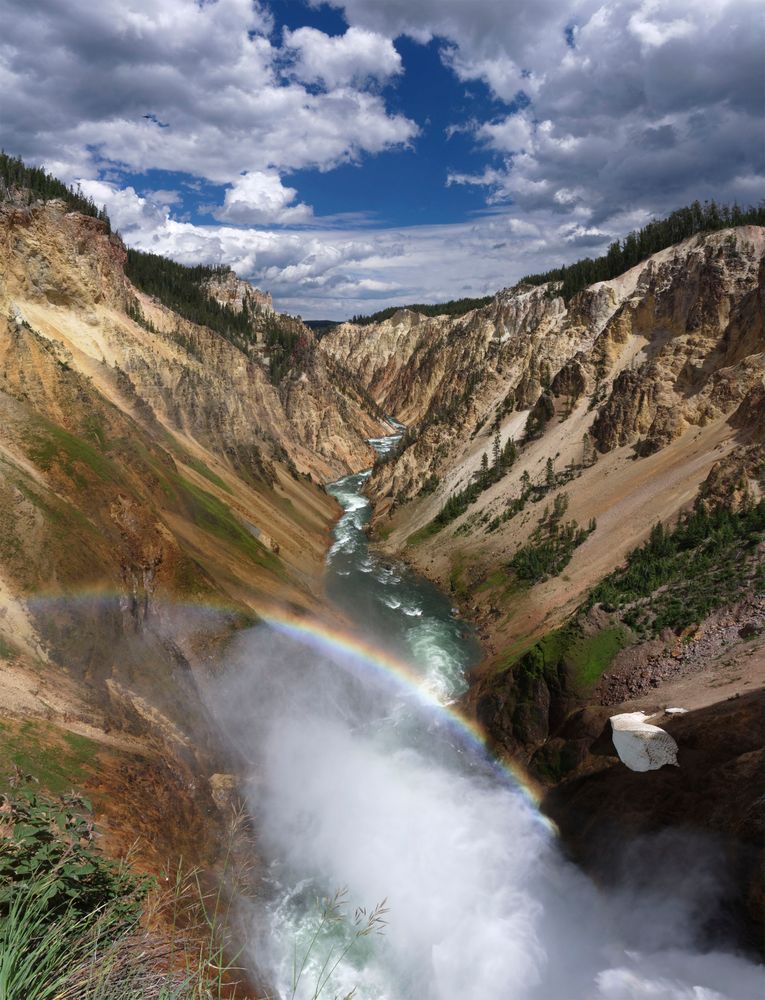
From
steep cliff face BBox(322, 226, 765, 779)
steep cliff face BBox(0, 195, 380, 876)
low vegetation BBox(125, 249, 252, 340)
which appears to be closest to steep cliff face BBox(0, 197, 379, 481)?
steep cliff face BBox(0, 195, 380, 876)

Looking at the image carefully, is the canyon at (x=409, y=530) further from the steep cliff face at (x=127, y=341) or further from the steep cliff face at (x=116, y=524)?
the steep cliff face at (x=127, y=341)

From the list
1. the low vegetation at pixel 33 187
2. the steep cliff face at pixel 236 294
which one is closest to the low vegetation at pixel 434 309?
the steep cliff face at pixel 236 294

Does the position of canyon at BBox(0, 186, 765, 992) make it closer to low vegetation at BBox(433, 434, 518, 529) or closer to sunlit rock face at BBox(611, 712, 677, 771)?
low vegetation at BBox(433, 434, 518, 529)

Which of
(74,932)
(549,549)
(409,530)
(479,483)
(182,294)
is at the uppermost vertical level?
(182,294)

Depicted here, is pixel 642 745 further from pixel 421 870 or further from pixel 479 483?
pixel 479 483

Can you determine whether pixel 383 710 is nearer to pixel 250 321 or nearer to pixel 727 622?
pixel 727 622

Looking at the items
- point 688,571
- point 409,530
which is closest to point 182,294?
point 409,530

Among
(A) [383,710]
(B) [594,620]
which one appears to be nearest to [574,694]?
A: (B) [594,620]
